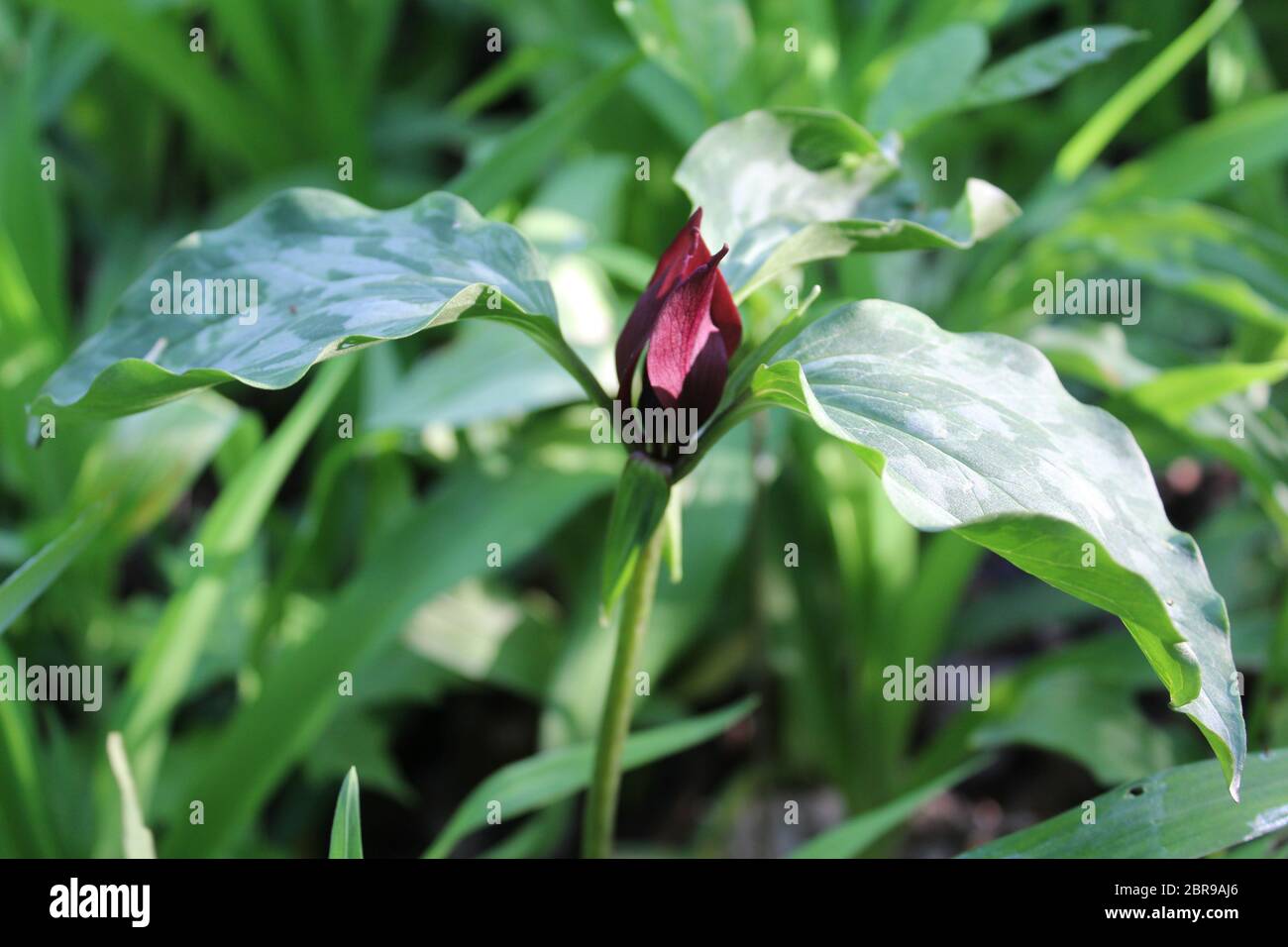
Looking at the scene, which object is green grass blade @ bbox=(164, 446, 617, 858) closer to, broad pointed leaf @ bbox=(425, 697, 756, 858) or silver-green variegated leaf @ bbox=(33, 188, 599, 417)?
broad pointed leaf @ bbox=(425, 697, 756, 858)

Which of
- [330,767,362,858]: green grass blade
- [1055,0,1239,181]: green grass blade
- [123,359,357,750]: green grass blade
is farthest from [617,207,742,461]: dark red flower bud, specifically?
[1055,0,1239,181]: green grass blade

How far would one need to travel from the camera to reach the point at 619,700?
767 mm

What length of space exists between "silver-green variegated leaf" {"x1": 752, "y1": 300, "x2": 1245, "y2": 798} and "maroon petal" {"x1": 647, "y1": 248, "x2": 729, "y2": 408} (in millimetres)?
48

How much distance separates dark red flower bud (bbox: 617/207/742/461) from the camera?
0.62 metres

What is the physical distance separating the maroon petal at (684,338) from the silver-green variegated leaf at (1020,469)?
0.16 ft

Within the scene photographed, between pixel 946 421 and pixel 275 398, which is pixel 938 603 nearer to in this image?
pixel 946 421

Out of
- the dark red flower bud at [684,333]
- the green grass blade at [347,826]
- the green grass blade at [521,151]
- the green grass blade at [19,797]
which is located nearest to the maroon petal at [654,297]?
the dark red flower bud at [684,333]

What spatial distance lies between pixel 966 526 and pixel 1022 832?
1.17ft

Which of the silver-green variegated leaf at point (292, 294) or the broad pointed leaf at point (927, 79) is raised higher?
the broad pointed leaf at point (927, 79)

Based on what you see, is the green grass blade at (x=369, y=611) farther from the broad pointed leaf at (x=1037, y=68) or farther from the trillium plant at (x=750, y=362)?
the broad pointed leaf at (x=1037, y=68)

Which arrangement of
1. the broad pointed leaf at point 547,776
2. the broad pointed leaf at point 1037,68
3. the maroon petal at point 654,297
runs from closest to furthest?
the maroon petal at point 654,297 → the broad pointed leaf at point 547,776 → the broad pointed leaf at point 1037,68

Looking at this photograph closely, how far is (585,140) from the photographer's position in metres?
1.65

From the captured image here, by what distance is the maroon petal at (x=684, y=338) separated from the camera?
24.3 inches

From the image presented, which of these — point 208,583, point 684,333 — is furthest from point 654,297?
point 208,583
